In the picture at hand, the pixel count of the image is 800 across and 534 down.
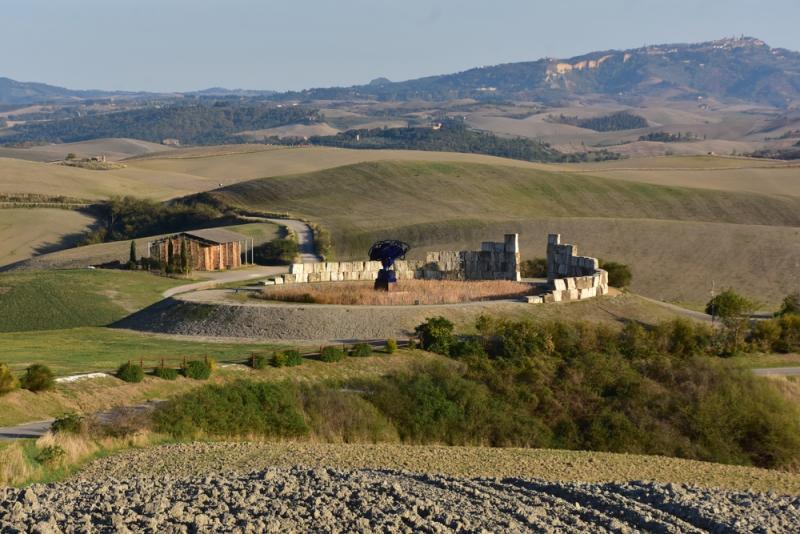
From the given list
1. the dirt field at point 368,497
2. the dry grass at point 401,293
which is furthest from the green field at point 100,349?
the dirt field at point 368,497

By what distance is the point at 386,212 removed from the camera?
405ft

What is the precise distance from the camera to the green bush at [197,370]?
37344 millimetres

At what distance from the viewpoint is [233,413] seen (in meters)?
33.8

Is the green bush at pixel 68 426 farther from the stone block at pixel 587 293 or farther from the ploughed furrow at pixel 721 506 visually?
the stone block at pixel 587 293

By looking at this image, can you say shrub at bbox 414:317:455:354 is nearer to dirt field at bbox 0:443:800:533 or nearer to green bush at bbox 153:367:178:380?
green bush at bbox 153:367:178:380

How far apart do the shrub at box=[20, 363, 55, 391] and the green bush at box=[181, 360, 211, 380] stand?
444cm

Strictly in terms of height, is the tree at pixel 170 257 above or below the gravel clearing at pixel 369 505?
below

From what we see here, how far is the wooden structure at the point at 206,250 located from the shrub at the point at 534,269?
2650 centimetres

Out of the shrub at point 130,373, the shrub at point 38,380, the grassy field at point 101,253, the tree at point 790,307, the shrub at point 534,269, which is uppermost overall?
the shrub at point 38,380

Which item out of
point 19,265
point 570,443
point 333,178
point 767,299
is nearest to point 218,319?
point 570,443

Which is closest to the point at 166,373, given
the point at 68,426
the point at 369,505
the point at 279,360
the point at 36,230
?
the point at 279,360

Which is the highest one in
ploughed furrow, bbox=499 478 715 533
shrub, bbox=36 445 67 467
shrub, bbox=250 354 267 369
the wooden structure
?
ploughed furrow, bbox=499 478 715 533

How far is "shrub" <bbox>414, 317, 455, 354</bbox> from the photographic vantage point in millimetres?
44062

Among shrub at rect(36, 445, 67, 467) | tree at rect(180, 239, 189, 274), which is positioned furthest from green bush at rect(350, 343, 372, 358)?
tree at rect(180, 239, 189, 274)
